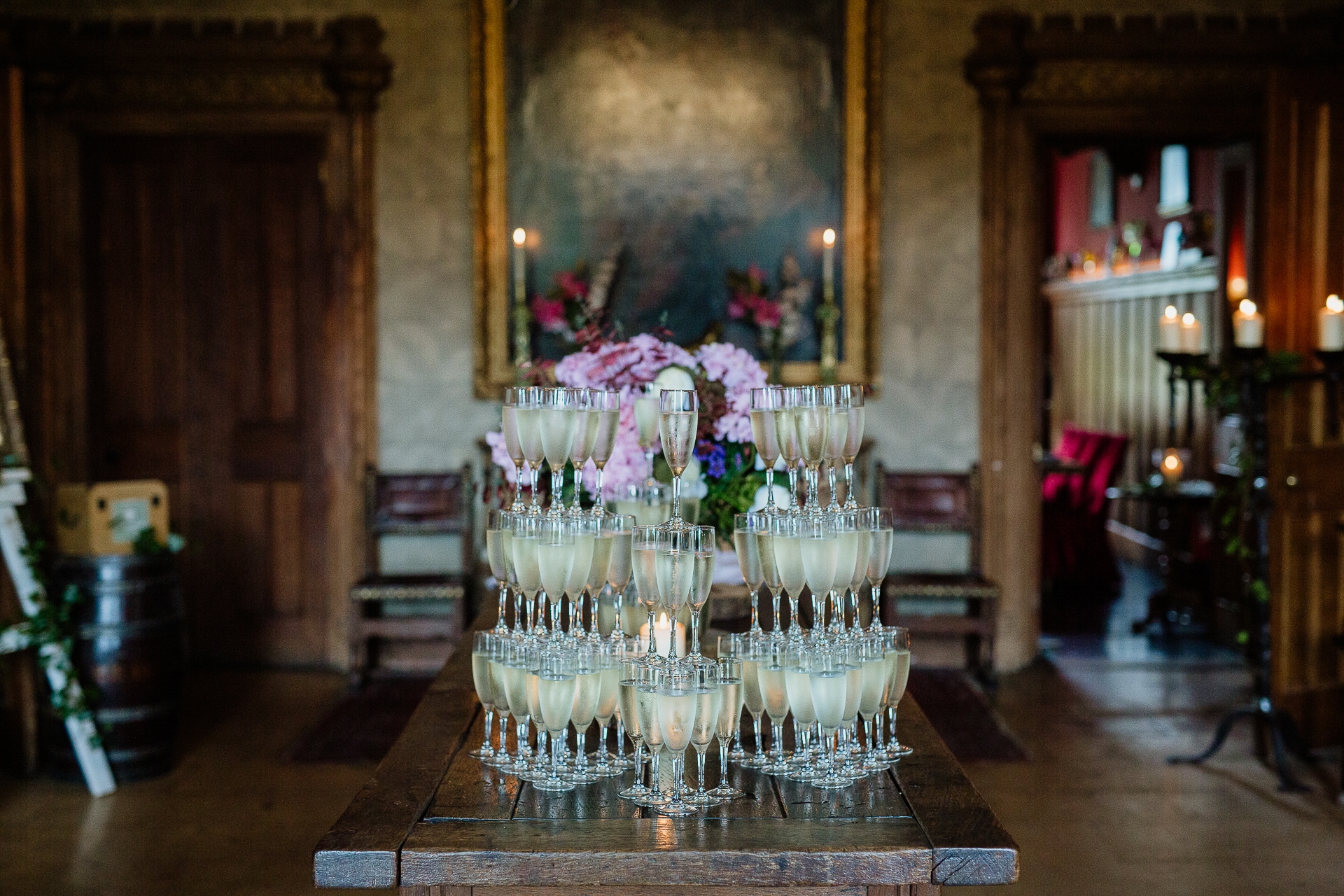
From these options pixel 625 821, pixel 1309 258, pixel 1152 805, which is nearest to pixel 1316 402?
pixel 1309 258

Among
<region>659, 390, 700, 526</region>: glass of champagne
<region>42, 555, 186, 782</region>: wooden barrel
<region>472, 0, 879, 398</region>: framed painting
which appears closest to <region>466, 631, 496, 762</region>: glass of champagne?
<region>659, 390, 700, 526</region>: glass of champagne

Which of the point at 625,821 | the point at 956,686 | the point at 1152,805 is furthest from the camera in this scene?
the point at 956,686

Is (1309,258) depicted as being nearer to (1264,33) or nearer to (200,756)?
(1264,33)

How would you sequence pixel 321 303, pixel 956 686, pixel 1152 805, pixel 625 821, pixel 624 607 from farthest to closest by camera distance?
pixel 321 303 < pixel 956 686 < pixel 1152 805 < pixel 624 607 < pixel 625 821

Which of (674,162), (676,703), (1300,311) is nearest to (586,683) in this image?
(676,703)

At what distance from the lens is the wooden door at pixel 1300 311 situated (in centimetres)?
401

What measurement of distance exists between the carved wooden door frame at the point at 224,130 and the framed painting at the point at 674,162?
20.8 inches

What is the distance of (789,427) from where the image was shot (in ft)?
6.11

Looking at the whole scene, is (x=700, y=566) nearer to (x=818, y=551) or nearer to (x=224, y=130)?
(x=818, y=551)

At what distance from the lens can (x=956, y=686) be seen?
505cm

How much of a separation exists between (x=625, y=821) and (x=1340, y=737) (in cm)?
349

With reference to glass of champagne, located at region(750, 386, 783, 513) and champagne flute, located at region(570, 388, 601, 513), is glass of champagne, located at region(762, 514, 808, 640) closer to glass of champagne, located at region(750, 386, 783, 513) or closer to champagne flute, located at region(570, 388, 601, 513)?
glass of champagne, located at region(750, 386, 783, 513)

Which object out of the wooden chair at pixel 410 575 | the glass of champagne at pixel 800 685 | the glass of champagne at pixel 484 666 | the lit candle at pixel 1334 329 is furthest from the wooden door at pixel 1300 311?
the glass of champagne at pixel 484 666

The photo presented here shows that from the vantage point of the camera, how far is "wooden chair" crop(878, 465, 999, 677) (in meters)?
5.03
